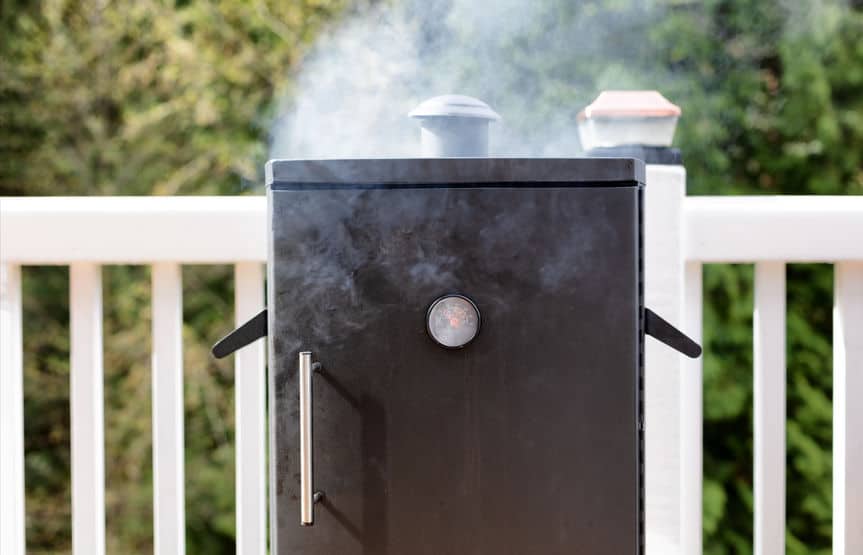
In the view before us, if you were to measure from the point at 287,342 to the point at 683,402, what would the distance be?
829mm

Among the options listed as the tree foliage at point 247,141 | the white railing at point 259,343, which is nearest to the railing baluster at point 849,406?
the white railing at point 259,343

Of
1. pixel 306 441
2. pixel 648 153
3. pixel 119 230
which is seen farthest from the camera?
pixel 648 153

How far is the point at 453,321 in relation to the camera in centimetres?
124

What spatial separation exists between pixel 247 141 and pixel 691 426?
414 centimetres

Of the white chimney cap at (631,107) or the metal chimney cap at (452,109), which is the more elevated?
the white chimney cap at (631,107)

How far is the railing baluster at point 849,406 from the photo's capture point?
5.38ft

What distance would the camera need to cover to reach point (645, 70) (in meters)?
4.36

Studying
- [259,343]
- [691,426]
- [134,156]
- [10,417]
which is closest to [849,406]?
[691,426]

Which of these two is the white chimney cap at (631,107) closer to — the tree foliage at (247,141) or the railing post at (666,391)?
the railing post at (666,391)

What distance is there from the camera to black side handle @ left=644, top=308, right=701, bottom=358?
133 centimetres

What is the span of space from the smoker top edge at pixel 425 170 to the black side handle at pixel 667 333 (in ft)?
0.85

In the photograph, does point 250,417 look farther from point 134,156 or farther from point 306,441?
point 134,156

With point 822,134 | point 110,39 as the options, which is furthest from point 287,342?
point 110,39

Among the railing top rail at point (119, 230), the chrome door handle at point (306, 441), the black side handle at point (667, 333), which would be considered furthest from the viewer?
the railing top rail at point (119, 230)
